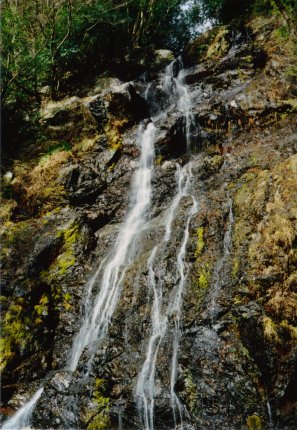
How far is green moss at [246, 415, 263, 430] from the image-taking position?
468cm

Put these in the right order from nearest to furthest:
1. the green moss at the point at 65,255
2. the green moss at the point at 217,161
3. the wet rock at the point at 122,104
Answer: the green moss at the point at 65,255
the green moss at the point at 217,161
the wet rock at the point at 122,104

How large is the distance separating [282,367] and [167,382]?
1.62 metres

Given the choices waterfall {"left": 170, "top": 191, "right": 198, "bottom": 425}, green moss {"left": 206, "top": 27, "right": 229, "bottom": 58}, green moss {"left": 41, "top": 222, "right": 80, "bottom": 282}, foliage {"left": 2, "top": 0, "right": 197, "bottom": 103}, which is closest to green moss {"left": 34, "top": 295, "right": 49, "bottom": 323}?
green moss {"left": 41, "top": 222, "right": 80, "bottom": 282}

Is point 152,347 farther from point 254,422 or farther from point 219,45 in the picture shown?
point 219,45

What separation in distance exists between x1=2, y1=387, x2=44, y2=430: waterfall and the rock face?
0.17 m

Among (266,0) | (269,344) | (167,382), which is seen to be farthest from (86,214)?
(266,0)

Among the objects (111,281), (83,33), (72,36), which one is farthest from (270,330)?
(83,33)

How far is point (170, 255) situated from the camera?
6820mm

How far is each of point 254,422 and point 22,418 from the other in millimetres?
3521

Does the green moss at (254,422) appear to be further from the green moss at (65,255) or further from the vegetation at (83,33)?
the vegetation at (83,33)

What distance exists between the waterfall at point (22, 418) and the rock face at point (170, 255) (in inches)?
6.6

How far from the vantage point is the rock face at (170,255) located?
511 cm

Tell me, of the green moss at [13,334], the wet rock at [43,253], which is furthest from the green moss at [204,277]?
the wet rock at [43,253]

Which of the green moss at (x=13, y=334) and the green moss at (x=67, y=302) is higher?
the green moss at (x=67, y=302)
